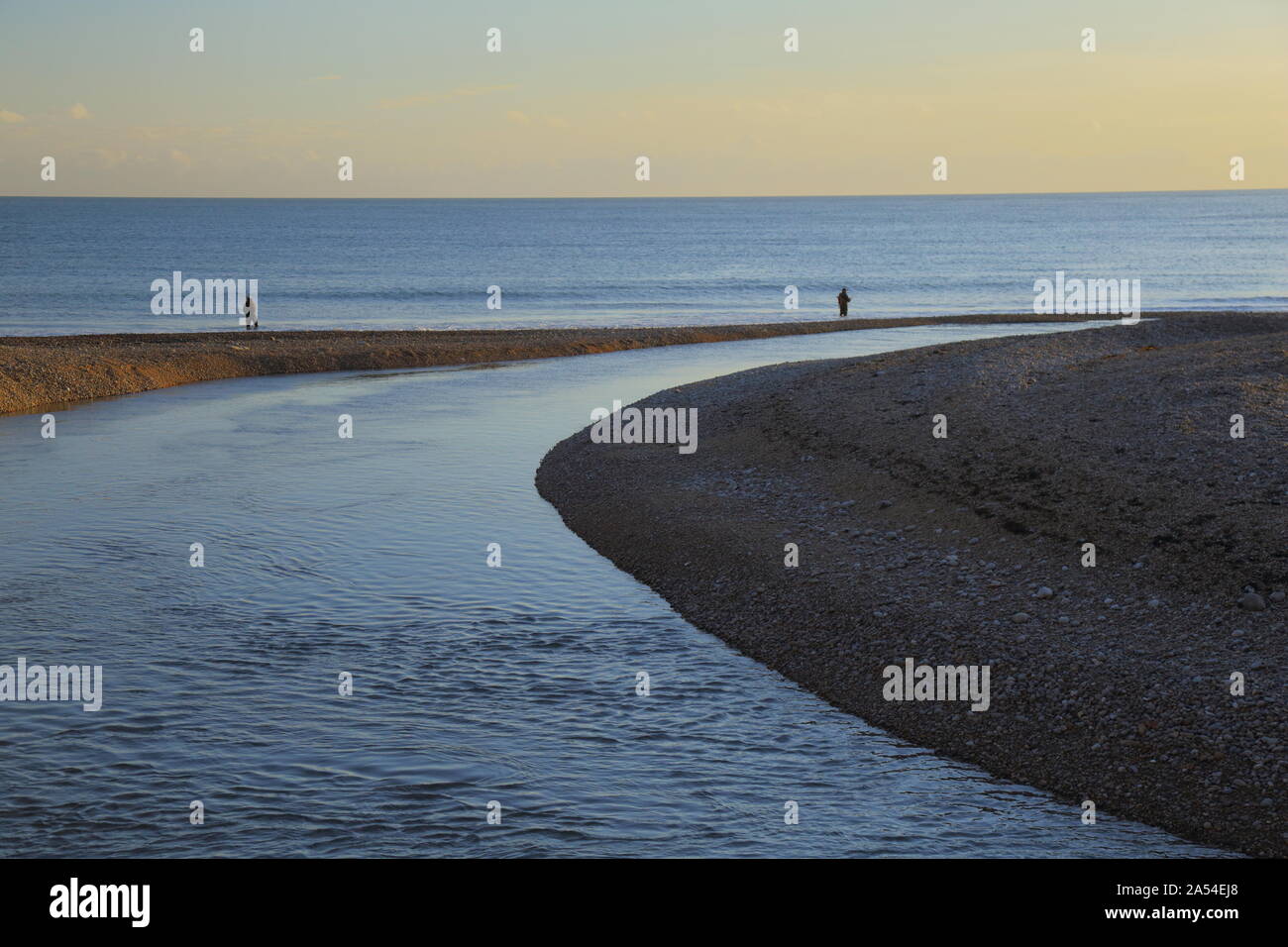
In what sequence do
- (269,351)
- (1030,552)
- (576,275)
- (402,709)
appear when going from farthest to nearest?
(576,275), (269,351), (1030,552), (402,709)

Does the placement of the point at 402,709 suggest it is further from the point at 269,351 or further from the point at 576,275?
the point at 576,275

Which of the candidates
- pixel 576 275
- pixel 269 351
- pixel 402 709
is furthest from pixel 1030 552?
pixel 576 275

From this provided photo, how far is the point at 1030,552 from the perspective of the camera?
59.9 feet

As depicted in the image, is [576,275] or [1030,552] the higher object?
[576,275]

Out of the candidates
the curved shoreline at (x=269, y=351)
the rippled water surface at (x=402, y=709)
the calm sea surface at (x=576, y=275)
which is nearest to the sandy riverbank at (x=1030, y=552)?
the rippled water surface at (x=402, y=709)

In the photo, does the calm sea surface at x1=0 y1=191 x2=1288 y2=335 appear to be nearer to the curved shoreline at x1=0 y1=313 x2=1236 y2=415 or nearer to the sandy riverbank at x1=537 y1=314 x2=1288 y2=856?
the curved shoreline at x1=0 y1=313 x2=1236 y2=415

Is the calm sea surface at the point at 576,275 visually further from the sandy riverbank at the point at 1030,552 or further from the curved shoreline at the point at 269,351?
the sandy riverbank at the point at 1030,552

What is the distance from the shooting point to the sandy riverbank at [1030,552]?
13000 mm

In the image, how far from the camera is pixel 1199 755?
1239 cm

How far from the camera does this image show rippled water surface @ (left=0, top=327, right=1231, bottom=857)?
12086 millimetres

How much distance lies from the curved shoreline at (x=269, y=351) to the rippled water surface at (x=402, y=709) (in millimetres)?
15818

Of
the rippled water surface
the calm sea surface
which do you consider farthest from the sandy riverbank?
the calm sea surface

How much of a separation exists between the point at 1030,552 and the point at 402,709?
928 cm
